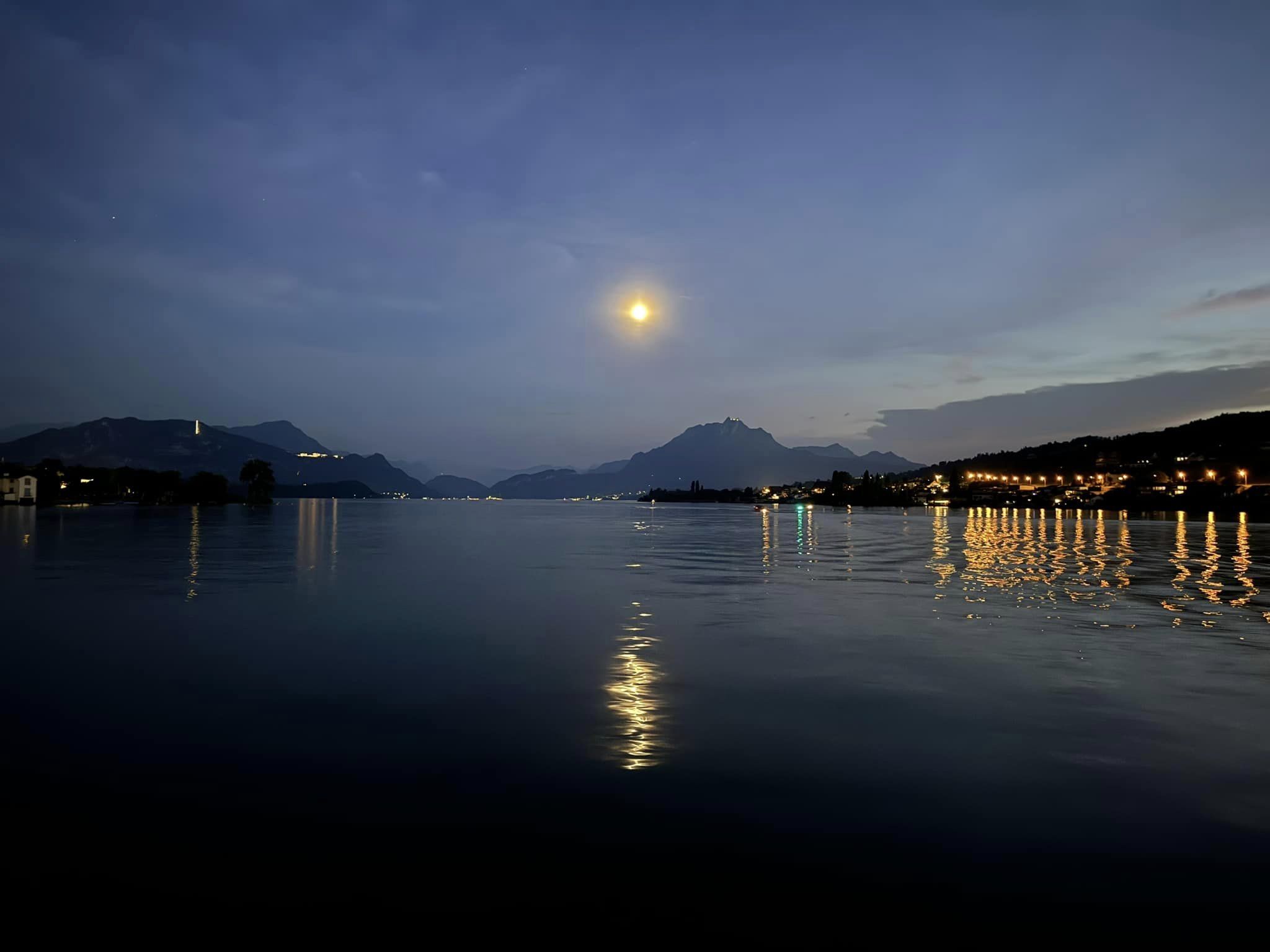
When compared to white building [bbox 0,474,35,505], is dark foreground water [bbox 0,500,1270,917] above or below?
below

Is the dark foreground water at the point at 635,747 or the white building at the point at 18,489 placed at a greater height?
the white building at the point at 18,489

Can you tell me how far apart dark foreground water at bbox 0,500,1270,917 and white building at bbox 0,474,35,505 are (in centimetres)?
20037

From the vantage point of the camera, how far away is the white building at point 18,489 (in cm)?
18262

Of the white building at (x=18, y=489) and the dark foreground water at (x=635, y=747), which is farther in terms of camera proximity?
the white building at (x=18, y=489)

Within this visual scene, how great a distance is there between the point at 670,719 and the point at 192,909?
813cm

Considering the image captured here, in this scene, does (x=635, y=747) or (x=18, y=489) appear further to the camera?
(x=18, y=489)

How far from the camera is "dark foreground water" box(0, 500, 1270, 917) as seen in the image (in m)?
7.97

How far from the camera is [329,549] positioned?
5669 cm

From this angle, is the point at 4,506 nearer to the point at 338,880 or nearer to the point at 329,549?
the point at 329,549

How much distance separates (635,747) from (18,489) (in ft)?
758

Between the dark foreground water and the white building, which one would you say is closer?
the dark foreground water

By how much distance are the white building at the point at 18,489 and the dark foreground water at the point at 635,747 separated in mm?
200368

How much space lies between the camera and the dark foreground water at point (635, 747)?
797 centimetres

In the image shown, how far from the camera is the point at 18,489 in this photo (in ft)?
603
